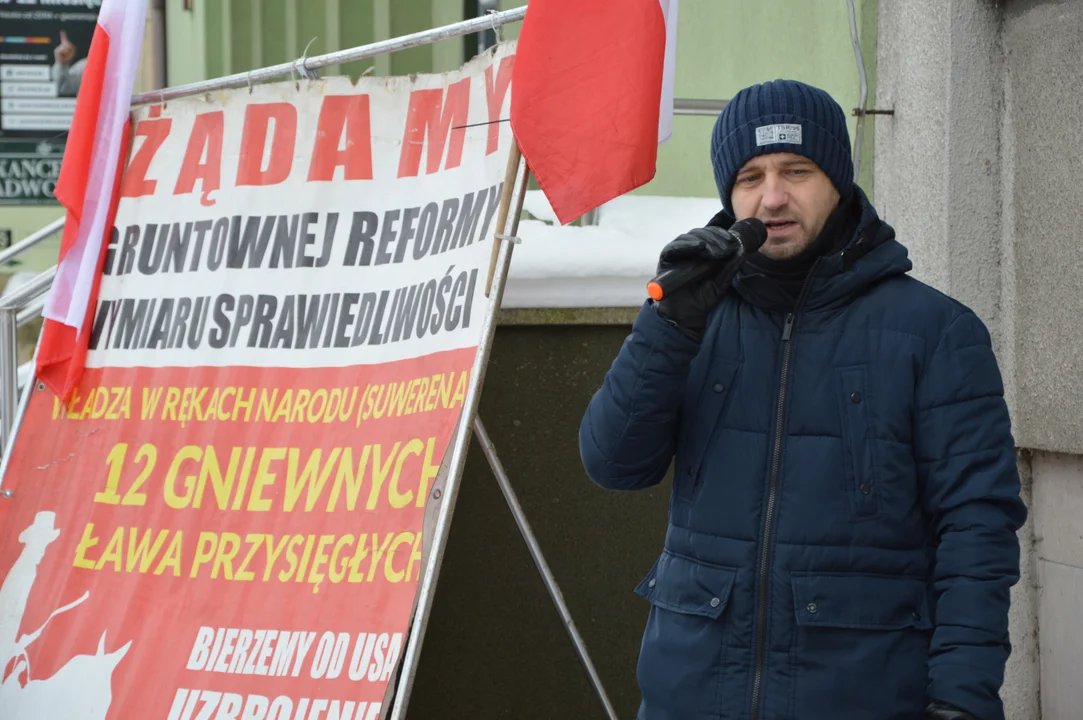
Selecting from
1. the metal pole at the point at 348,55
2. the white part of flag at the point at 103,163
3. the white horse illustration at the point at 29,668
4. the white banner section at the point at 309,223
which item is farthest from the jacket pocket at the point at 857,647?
the white part of flag at the point at 103,163

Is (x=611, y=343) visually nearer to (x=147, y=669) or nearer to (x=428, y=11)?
(x=147, y=669)

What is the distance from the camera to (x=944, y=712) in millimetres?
2061

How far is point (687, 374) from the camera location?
2324 mm

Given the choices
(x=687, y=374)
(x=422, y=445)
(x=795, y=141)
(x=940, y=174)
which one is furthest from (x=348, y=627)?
(x=940, y=174)

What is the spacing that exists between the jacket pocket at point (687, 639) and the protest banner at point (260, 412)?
69 cm

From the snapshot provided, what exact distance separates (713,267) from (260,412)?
5.30 ft

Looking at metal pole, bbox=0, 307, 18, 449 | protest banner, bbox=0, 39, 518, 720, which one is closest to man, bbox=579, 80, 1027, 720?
protest banner, bbox=0, 39, 518, 720

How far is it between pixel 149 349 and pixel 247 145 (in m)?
0.63

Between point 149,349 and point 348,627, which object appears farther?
point 149,349

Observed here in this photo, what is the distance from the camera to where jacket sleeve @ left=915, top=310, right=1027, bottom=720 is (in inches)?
82.0

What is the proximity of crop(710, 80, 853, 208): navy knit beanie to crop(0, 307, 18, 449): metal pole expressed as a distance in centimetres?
281

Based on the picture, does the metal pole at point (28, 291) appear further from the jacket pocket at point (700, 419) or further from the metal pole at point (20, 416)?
the jacket pocket at point (700, 419)

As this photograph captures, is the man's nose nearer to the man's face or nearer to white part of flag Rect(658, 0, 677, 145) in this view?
the man's face

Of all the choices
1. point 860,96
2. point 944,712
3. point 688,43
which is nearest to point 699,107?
point 860,96
